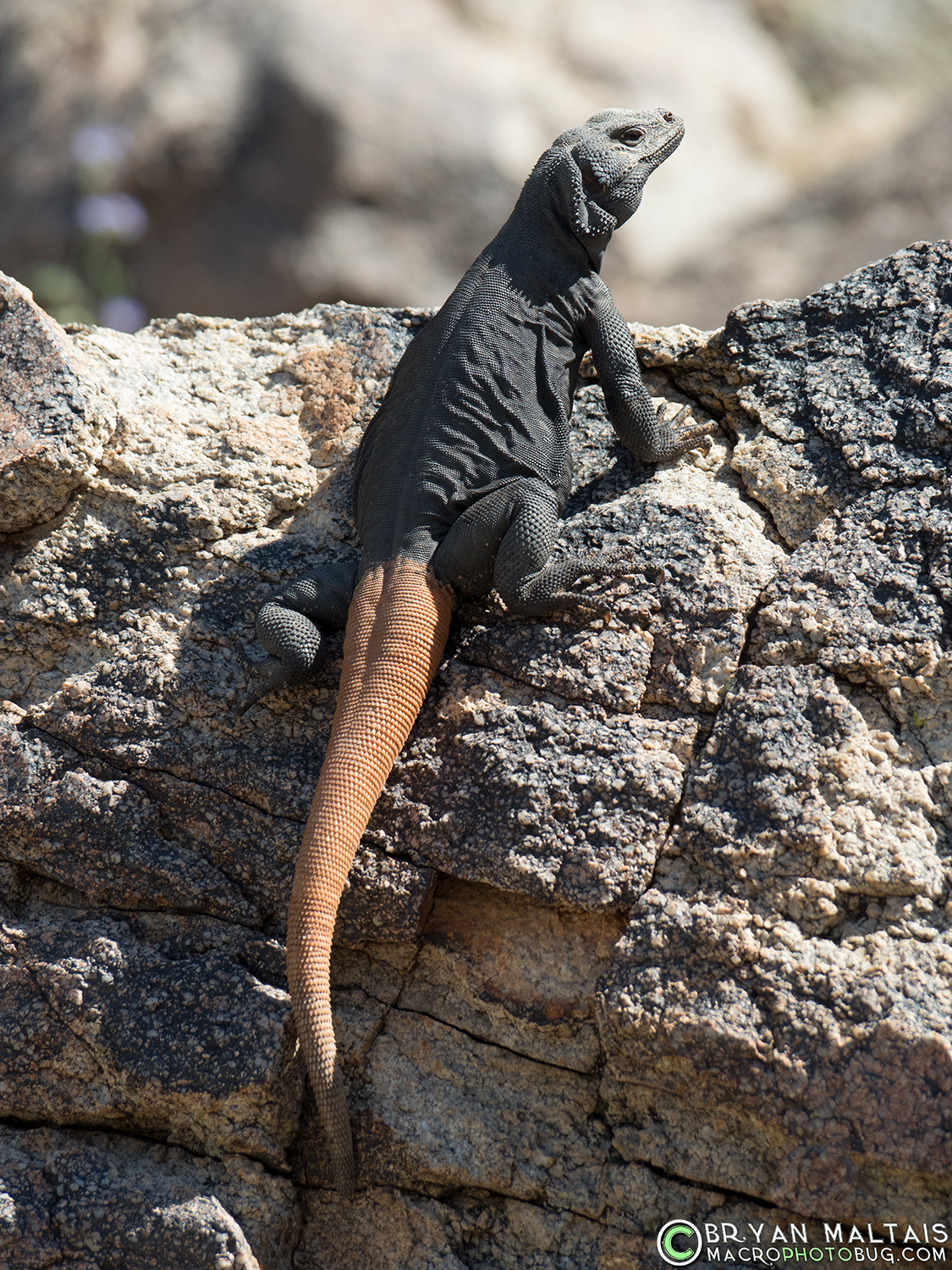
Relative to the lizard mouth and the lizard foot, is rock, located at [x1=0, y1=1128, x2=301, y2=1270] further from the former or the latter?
the lizard mouth

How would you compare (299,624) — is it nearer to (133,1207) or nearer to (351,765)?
(351,765)

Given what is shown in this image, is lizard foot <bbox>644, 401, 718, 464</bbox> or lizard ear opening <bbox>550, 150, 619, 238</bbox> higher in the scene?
lizard ear opening <bbox>550, 150, 619, 238</bbox>

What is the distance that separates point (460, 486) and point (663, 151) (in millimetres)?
1796

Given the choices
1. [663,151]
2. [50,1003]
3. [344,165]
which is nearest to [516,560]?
[50,1003]

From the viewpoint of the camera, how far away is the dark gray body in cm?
330

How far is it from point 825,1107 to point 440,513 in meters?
2.03

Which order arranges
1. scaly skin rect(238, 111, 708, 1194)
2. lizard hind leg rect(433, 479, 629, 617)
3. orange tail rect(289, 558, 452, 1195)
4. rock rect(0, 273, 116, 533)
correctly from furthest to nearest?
1. rock rect(0, 273, 116, 533)
2. lizard hind leg rect(433, 479, 629, 617)
3. scaly skin rect(238, 111, 708, 1194)
4. orange tail rect(289, 558, 452, 1195)

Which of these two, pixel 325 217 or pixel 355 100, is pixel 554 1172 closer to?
pixel 325 217

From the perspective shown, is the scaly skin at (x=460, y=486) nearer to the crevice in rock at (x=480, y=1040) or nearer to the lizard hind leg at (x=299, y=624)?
the lizard hind leg at (x=299, y=624)

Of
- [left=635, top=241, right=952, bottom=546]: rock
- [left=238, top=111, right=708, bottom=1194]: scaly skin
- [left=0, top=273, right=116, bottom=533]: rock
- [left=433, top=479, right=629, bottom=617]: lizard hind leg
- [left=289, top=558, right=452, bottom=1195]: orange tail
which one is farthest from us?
[left=0, top=273, right=116, bottom=533]: rock

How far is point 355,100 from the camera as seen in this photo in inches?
388

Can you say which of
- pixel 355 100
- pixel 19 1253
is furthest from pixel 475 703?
pixel 355 100

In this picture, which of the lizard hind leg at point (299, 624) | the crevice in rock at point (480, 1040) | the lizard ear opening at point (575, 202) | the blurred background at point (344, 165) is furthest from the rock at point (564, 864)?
the blurred background at point (344, 165)

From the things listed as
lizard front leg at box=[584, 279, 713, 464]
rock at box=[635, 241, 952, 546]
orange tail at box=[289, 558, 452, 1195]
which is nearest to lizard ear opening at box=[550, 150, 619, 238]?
lizard front leg at box=[584, 279, 713, 464]
